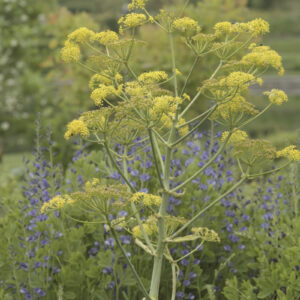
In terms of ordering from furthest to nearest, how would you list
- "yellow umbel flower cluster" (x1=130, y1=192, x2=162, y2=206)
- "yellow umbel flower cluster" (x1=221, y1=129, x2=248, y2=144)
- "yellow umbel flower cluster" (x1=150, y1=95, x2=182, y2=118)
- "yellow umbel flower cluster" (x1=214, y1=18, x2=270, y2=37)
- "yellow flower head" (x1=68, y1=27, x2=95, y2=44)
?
1. "yellow umbel flower cluster" (x1=221, y1=129, x2=248, y2=144)
2. "yellow flower head" (x1=68, y1=27, x2=95, y2=44)
3. "yellow umbel flower cluster" (x1=214, y1=18, x2=270, y2=37)
4. "yellow umbel flower cluster" (x1=130, y1=192, x2=162, y2=206)
5. "yellow umbel flower cluster" (x1=150, y1=95, x2=182, y2=118)

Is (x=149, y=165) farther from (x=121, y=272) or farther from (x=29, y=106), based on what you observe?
(x=29, y=106)

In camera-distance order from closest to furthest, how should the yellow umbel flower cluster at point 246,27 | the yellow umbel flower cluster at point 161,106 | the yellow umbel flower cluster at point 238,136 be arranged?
the yellow umbel flower cluster at point 161,106
the yellow umbel flower cluster at point 246,27
the yellow umbel flower cluster at point 238,136

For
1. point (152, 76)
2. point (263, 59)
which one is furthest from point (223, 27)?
point (152, 76)

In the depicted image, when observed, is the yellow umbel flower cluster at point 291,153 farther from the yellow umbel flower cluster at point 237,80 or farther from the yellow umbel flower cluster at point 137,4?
the yellow umbel flower cluster at point 137,4

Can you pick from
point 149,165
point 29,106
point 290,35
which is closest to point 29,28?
point 29,106

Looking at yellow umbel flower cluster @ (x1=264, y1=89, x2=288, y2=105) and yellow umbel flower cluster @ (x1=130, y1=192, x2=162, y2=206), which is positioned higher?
yellow umbel flower cluster @ (x1=264, y1=89, x2=288, y2=105)

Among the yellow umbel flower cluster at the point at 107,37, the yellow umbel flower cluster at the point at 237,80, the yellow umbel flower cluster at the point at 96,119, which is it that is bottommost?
the yellow umbel flower cluster at the point at 96,119

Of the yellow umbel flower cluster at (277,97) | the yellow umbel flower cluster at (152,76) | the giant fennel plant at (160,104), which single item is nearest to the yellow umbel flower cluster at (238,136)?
the giant fennel plant at (160,104)

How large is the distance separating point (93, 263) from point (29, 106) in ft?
29.6

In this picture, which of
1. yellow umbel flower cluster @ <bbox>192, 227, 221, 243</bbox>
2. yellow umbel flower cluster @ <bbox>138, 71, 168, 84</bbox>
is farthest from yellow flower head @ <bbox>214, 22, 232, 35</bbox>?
yellow umbel flower cluster @ <bbox>192, 227, 221, 243</bbox>

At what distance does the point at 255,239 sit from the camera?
3.14m

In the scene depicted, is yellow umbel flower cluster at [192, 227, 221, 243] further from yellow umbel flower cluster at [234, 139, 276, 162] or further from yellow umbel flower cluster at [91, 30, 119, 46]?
yellow umbel flower cluster at [91, 30, 119, 46]

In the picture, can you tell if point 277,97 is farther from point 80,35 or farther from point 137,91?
point 80,35

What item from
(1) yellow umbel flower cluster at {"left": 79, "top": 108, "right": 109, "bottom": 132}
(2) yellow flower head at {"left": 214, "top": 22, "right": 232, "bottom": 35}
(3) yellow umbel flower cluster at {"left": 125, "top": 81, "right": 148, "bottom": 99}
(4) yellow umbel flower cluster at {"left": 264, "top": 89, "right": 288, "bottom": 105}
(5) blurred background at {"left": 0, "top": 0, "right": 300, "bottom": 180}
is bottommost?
(5) blurred background at {"left": 0, "top": 0, "right": 300, "bottom": 180}
